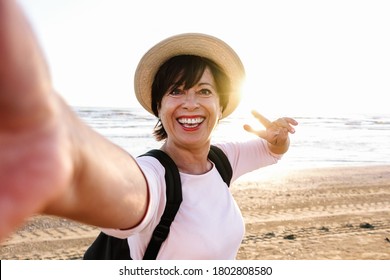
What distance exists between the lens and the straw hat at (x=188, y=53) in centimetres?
222

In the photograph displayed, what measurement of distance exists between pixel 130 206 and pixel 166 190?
1.94 ft

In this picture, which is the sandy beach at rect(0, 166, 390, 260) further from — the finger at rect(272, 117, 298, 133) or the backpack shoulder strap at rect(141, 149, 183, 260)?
the backpack shoulder strap at rect(141, 149, 183, 260)

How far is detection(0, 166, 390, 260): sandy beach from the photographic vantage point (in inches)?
195

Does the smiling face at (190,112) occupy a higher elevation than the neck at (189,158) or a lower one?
higher

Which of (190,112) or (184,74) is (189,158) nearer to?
(190,112)

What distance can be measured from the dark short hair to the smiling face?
0.03 meters

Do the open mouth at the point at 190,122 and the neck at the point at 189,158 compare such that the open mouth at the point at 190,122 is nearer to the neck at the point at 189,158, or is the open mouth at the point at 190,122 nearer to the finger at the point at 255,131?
the neck at the point at 189,158

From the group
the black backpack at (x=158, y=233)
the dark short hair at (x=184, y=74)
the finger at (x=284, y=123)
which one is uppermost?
the dark short hair at (x=184, y=74)

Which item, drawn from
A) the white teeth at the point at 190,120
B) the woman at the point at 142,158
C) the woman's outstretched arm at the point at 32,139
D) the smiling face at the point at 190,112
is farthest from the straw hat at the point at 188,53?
the woman's outstretched arm at the point at 32,139

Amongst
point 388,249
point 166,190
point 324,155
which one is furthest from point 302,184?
point 166,190

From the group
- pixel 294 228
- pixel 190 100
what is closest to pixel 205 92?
pixel 190 100

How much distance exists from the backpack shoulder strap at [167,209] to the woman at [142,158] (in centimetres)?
4

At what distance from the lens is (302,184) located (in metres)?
8.37

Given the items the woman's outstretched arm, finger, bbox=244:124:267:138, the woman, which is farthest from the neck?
the woman's outstretched arm
